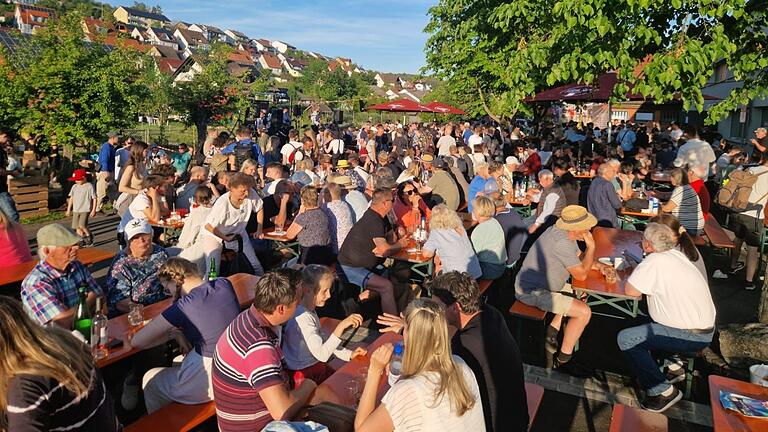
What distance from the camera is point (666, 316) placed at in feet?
14.5

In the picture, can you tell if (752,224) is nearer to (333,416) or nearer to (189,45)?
(333,416)

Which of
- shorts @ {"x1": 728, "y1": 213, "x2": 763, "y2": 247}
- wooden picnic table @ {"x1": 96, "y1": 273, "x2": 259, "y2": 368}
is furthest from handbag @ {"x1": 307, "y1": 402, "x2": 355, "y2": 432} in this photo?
shorts @ {"x1": 728, "y1": 213, "x2": 763, "y2": 247}

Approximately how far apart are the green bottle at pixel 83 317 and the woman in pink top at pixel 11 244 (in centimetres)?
196

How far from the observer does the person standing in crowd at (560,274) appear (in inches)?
197

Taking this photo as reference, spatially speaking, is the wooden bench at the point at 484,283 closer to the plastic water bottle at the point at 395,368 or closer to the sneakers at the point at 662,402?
the sneakers at the point at 662,402

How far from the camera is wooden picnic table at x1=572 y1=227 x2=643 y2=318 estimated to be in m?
4.99

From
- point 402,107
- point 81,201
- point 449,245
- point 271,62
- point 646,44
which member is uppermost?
point 271,62

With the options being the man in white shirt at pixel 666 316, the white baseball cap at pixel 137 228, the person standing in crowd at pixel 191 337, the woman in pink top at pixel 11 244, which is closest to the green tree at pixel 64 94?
the woman in pink top at pixel 11 244

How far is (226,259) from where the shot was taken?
6531mm

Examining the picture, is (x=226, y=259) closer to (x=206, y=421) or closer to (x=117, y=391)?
(x=117, y=391)

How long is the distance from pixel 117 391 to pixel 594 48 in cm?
516

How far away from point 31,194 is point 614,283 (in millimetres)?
11338

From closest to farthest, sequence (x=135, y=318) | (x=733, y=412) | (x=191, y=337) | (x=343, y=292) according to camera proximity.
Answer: (x=733, y=412), (x=191, y=337), (x=135, y=318), (x=343, y=292)

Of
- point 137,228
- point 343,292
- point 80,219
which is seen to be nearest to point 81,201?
point 80,219
